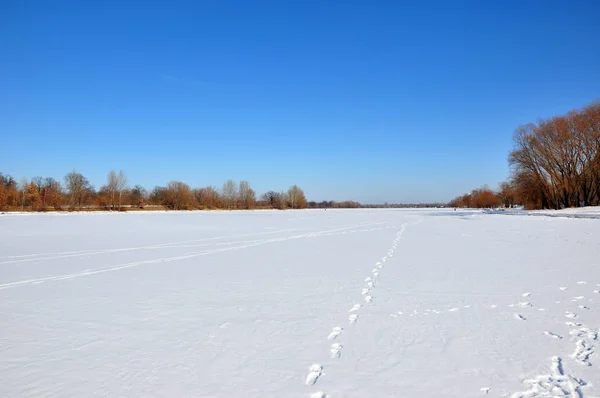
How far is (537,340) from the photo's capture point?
456cm

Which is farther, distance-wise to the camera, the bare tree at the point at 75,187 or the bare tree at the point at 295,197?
the bare tree at the point at 295,197

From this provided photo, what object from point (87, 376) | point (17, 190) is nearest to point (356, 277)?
point (87, 376)

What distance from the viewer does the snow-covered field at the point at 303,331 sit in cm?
350

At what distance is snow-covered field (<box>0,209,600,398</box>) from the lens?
350 centimetres

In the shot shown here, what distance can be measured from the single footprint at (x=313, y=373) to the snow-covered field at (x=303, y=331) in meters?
0.02

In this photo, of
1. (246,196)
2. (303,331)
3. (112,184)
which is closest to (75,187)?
(112,184)

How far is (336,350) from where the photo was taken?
4289 mm

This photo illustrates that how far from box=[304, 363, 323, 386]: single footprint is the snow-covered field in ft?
0.06

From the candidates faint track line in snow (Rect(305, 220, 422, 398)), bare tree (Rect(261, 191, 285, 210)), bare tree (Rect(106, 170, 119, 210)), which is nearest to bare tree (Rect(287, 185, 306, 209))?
bare tree (Rect(261, 191, 285, 210))

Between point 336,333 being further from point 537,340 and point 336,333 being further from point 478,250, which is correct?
point 478,250

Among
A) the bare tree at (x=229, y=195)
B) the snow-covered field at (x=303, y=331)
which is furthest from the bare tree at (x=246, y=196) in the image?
the snow-covered field at (x=303, y=331)

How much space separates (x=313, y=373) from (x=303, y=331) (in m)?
1.30

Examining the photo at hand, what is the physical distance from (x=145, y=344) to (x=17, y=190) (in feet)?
341

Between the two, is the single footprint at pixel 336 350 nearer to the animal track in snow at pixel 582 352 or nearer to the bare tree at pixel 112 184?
the animal track in snow at pixel 582 352
